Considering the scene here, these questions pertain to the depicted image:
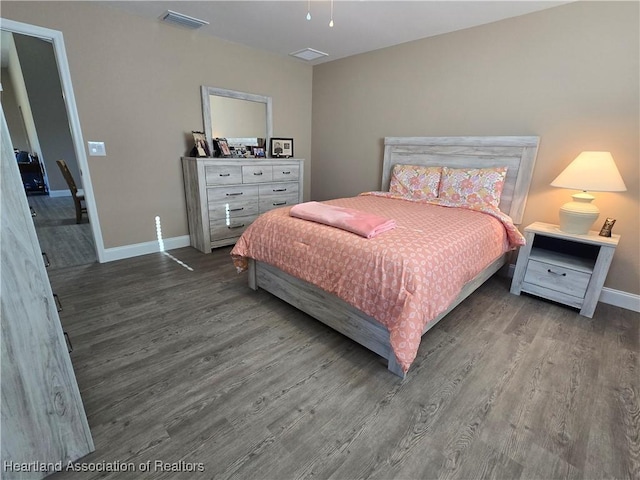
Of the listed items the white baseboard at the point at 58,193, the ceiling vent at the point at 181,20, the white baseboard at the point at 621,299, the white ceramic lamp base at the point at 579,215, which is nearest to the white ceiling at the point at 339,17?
the ceiling vent at the point at 181,20

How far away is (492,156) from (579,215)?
951 mm

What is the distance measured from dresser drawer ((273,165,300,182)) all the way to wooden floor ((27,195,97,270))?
7.44 feet

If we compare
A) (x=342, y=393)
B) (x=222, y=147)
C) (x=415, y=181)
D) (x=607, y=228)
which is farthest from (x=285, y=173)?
(x=607, y=228)

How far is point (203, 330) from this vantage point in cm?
206

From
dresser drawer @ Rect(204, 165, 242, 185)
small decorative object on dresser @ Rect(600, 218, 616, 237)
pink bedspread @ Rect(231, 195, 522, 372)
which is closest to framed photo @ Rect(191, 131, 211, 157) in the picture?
dresser drawer @ Rect(204, 165, 242, 185)

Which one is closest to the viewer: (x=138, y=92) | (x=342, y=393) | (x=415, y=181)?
(x=342, y=393)

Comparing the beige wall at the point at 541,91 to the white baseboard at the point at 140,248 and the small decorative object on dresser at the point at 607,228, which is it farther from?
the white baseboard at the point at 140,248

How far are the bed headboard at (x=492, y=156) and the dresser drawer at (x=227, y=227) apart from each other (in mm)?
2178

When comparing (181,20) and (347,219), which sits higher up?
(181,20)

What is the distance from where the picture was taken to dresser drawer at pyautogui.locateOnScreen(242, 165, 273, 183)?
11.8 ft

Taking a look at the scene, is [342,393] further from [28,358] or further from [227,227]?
[227,227]

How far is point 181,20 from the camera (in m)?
2.94

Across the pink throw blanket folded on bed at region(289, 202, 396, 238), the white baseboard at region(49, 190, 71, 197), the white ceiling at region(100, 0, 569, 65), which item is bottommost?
the white baseboard at region(49, 190, 71, 197)

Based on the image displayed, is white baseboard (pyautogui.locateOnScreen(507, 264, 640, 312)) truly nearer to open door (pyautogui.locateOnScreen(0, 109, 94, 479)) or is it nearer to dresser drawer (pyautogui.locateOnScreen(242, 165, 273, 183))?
dresser drawer (pyautogui.locateOnScreen(242, 165, 273, 183))
